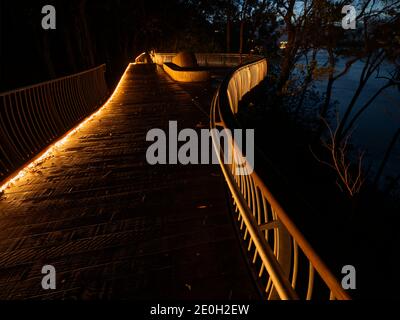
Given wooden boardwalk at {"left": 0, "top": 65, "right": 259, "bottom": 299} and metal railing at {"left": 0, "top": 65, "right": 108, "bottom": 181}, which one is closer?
wooden boardwalk at {"left": 0, "top": 65, "right": 259, "bottom": 299}

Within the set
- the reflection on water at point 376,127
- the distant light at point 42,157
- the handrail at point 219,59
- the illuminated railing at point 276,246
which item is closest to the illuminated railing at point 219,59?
the handrail at point 219,59

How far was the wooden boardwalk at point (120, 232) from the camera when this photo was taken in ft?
10.0

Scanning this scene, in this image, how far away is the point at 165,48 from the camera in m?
64.9

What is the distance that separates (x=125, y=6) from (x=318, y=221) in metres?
38.7

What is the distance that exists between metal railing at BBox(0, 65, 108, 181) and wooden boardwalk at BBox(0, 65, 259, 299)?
534 millimetres

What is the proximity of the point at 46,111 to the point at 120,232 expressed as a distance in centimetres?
481

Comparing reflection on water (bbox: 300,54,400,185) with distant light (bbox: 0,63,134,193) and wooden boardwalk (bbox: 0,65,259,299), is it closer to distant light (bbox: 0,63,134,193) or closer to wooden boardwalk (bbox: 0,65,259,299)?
distant light (bbox: 0,63,134,193)

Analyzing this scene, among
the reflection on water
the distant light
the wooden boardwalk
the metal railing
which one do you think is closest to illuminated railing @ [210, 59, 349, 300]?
the wooden boardwalk

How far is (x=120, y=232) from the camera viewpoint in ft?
12.7

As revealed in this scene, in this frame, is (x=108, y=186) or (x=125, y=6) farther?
(x=125, y=6)

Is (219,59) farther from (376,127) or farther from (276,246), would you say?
(376,127)

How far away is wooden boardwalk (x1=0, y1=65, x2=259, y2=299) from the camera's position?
120 inches

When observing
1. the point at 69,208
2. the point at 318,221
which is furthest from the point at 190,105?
the point at 318,221

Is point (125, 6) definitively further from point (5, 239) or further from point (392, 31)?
point (5, 239)
